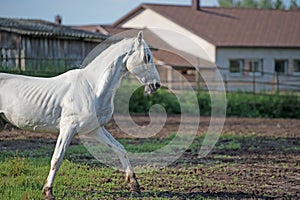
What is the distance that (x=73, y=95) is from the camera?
20.1 ft

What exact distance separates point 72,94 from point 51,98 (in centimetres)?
24

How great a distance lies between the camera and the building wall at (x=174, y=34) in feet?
103

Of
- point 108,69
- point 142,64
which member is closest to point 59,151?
point 108,69

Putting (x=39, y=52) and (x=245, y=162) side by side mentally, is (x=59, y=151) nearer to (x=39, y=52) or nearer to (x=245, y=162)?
(x=245, y=162)

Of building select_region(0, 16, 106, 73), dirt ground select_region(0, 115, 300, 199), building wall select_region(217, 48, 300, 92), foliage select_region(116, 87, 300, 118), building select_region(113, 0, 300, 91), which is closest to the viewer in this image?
dirt ground select_region(0, 115, 300, 199)

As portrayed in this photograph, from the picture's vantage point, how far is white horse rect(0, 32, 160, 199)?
6047 millimetres

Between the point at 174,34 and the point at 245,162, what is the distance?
24.0 metres

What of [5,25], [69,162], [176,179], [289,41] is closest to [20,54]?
[5,25]

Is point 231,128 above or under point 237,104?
above

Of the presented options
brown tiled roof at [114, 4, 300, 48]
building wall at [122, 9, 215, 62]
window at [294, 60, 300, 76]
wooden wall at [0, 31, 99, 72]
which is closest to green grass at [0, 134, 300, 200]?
wooden wall at [0, 31, 99, 72]

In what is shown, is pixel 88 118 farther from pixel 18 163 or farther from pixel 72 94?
pixel 18 163

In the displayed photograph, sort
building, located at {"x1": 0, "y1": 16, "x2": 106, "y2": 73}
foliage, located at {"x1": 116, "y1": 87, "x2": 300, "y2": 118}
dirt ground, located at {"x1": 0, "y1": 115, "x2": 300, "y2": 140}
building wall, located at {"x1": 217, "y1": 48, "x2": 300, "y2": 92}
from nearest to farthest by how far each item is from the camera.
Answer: dirt ground, located at {"x1": 0, "y1": 115, "x2": 300, "y2": 140} → building, located at {"x1": 0, "y1": 16, "x2": 106, "y2": 73} → foliage, located at {"x1": 116, "y1": 87, "x2": 300, "y2": 118} → building wall, located at {"x1": 217, "y1": 48, "x2": 300, "y2": 92}

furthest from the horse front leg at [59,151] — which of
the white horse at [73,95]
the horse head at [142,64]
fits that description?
the horse head at [142,64]

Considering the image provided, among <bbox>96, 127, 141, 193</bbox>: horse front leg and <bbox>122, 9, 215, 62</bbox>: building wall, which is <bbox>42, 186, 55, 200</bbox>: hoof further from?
<bbox>122, 9, 215, 62</bbox>: building wall
